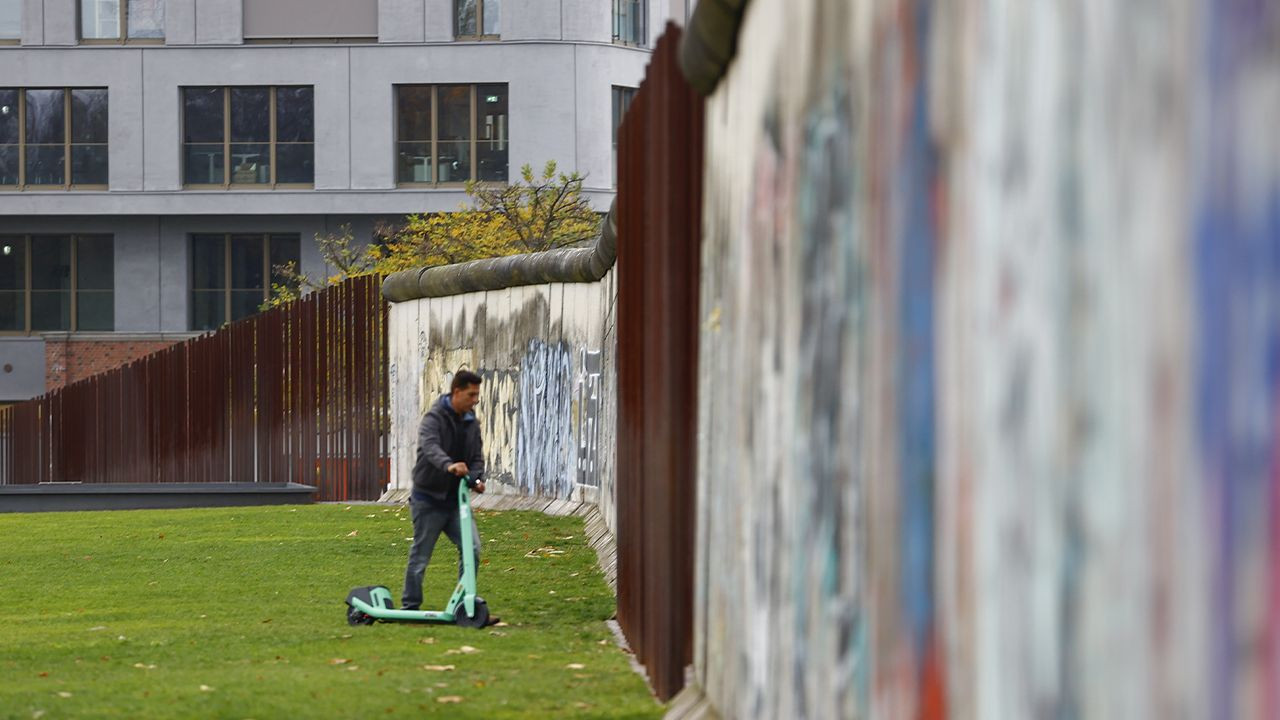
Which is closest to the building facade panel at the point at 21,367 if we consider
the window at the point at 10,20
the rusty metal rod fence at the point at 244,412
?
the window at the point at 10,20

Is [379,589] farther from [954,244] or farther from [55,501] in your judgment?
[55,501]

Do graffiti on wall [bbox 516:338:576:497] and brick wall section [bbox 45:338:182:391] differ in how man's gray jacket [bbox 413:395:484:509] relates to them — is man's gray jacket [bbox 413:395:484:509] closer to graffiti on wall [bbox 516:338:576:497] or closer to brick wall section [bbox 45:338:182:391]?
graffiti on wall [bbox 516:338:576:497]

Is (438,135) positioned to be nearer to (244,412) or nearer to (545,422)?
(244,412)

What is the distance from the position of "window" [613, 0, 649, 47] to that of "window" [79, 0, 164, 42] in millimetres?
10674

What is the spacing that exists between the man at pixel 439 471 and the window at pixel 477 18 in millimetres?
32224

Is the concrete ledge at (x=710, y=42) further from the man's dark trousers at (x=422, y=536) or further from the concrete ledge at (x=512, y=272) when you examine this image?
the concrete ledge at (x=512, y=272)

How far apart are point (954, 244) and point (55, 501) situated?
22.9 m

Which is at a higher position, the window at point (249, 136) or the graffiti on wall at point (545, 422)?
the window at point (249, 136)

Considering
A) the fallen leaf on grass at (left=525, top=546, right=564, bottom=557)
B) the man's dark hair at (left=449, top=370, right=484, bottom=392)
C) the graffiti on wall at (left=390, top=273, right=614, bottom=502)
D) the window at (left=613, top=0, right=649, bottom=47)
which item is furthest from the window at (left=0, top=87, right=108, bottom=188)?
the man's dark hair at (left=449, top=370, right=484, bottom=392)

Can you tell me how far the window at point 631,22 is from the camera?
1708 inches

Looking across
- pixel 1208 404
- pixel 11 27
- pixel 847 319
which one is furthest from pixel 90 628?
pixel 11 27

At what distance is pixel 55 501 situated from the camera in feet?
80.2

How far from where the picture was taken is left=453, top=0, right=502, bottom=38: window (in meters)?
42.3

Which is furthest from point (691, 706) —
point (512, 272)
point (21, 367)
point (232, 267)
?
point (21, 367)
